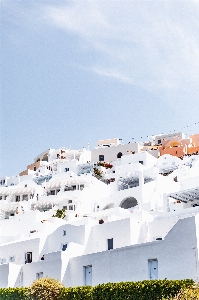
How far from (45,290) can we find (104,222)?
12169 millimetres

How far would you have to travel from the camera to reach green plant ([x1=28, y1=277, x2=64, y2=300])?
96.9ft

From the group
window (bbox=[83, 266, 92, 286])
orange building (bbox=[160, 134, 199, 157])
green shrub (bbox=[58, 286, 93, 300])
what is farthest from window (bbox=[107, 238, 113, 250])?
orange building (bbox=[160, 134, 199, 157])

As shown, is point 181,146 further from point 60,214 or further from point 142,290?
point 142,290

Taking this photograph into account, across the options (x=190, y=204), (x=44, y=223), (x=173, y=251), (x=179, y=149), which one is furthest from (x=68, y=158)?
(x=173, y=251)

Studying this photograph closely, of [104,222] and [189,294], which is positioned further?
[104,222]

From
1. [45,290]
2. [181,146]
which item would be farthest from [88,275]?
[181,146]

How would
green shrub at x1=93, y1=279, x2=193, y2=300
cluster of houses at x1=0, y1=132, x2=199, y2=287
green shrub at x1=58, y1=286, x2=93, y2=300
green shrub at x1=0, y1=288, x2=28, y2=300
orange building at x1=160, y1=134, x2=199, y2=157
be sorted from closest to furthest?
green shrub at x1=93, y1=279, x2=193, y2=300
green shrub at x1=58, y1=286, x2=93, y2=300
cluster of houses at x1=0, y1=132, x2=199, y2=287
green shrub at x1=0, y1=288, x2=28, y2=300
orange building at x1=160, y1=134, x2=199, y2=157

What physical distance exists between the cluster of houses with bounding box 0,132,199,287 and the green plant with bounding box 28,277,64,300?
2674 mm

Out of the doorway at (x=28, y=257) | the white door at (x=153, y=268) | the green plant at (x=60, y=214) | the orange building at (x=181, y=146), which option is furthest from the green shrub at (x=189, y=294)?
the orange building at (x=181, y=146)

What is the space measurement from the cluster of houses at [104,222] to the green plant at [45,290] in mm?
2674

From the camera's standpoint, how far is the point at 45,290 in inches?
1168

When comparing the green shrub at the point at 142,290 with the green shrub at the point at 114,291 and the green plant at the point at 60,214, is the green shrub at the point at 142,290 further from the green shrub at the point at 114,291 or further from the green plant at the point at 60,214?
the green plant at the point at 60,214

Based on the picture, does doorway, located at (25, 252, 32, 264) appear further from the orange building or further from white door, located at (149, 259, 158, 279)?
the orange building

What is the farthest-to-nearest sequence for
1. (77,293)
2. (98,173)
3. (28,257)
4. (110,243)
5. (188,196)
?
(98,173), (188,196), (28,257), (110,243), (77,293)
